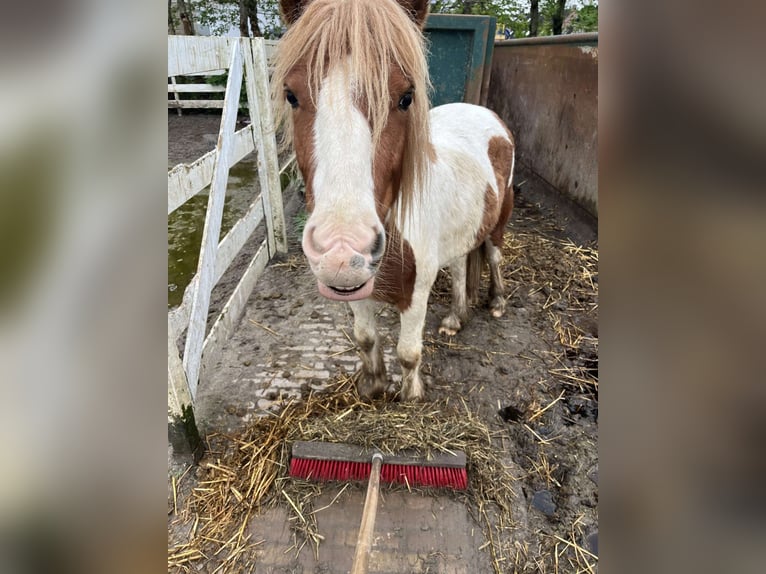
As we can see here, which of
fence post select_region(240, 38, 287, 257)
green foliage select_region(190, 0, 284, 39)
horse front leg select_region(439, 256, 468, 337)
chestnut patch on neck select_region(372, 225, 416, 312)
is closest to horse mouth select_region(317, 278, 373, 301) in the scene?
chestnut patch on neck select_region(372, 225, 416, 312)

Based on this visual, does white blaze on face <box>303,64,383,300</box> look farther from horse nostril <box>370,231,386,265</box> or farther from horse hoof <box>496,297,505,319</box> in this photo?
horse hoof <box>496,297,505,319</box>

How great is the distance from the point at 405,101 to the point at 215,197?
1.34 meters

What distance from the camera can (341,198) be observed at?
3.79ft

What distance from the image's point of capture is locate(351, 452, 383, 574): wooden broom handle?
53.6 inches

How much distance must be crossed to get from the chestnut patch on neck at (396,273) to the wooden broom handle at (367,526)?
28.8 inches

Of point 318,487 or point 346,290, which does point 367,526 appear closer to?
point 318,487

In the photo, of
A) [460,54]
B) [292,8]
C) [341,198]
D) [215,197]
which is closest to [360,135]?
[341,198]

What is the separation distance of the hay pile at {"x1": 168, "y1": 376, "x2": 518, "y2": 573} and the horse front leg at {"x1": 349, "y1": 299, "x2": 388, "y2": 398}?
12 centimetres

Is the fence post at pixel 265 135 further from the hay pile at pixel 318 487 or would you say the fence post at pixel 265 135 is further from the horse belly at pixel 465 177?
the hay pile at pixel 318 487
